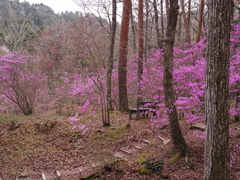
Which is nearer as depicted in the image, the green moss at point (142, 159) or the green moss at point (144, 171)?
the green moss at point (144, 171)

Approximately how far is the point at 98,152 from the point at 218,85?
4150 mm

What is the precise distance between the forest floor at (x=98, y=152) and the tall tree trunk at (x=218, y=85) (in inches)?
46.5

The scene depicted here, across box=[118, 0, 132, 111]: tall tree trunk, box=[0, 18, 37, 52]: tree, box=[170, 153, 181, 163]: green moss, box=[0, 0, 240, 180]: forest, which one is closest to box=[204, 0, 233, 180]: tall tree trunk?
box=[0, 0, 240, 180]: forest

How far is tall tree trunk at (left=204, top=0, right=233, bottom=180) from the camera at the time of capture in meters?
2.53

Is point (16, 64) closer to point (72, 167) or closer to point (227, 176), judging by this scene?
point (72, 167)

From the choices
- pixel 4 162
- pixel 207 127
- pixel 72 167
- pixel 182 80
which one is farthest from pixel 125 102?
pixel 207 127

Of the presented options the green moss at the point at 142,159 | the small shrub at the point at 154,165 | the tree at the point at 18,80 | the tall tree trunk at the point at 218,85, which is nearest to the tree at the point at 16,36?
the tree at the point at 18,80

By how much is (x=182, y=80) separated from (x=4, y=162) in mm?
5866

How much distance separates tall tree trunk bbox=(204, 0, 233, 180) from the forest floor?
1181 mm

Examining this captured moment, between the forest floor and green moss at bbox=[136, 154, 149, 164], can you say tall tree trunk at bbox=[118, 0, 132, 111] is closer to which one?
the forest floor

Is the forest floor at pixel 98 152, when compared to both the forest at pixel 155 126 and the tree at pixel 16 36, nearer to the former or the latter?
the forest at pixel 155 126

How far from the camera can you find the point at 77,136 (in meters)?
6.80

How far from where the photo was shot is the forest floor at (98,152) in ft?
13.0

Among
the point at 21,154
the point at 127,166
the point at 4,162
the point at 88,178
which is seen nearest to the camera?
the point at 88,178
